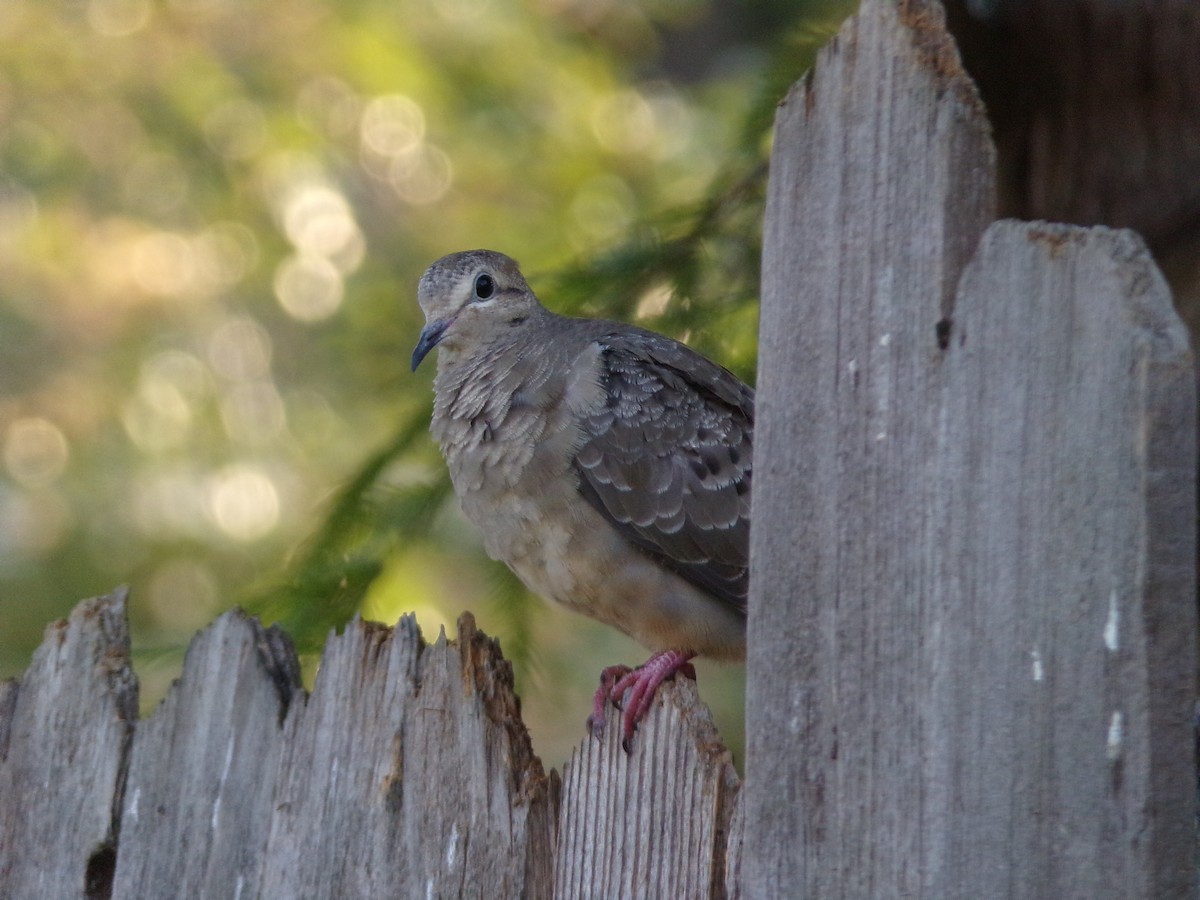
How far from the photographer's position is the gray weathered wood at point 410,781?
77.2 inches

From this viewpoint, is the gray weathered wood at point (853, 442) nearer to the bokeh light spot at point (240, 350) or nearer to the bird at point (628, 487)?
the bird at point (628, 487)

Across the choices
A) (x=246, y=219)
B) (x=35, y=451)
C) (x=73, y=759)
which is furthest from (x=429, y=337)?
(x=35, y=451)

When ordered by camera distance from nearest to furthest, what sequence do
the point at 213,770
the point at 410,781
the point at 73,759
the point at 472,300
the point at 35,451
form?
1. the point at 410,781
2. the point at 213,770
3. the point at 73,759
4. the point at 472,300
5. the point at 35,451

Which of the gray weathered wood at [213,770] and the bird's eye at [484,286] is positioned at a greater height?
the bird's eye at [484,286]

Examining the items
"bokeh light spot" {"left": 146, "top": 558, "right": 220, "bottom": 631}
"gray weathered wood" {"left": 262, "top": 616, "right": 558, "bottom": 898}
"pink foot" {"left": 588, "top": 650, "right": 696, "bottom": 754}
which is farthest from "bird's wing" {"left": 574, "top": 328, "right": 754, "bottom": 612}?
"bokeh light spot" {"left": 146, "top": 558, "right": 220, "bottom": 631}

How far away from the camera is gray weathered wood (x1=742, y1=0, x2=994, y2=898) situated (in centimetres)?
146

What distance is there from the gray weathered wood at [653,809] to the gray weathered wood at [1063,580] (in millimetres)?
385

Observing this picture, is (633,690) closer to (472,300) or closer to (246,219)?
(472,300)

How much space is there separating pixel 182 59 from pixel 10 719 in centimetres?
415

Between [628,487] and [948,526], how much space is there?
1483mm

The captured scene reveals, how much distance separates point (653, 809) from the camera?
6.01ft

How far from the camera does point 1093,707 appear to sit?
133 centimetres

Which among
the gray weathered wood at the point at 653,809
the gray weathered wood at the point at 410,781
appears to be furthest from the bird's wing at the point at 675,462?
the gray weathered wood at the point at 653,809

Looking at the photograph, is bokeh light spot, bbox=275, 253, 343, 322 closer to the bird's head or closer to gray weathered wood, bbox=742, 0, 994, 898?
the bird's head
